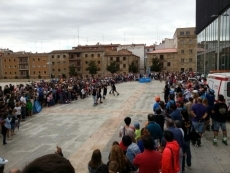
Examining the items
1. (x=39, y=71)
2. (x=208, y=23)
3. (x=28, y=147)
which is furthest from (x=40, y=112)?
(x=39, y=71)

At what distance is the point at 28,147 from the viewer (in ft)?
35.7

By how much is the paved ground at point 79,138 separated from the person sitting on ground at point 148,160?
120 inches

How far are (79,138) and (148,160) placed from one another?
24.5ft

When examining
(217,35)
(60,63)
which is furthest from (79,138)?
(60,63)

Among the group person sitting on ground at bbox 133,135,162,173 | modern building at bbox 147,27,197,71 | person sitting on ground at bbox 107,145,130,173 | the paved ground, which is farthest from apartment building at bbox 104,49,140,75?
person sitting on ground at bbox 133,135,162,173

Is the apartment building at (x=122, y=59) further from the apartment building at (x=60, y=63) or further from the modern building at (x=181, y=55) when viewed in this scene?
the apartment building at (x=60, y=63)

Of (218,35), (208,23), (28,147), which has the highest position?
(208,23)

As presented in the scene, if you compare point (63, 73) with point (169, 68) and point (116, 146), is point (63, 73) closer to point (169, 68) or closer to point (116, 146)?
point (169, 68)

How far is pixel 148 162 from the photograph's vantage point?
195 inches

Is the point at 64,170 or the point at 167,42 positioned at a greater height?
the point at 167,42

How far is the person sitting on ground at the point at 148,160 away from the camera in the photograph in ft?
16.2

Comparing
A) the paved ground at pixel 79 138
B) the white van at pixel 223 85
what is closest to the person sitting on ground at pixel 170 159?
the paved ground at pixel 79 138

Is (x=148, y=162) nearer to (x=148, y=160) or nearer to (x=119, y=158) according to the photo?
(x=148, y=160)

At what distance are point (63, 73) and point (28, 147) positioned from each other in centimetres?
7866
